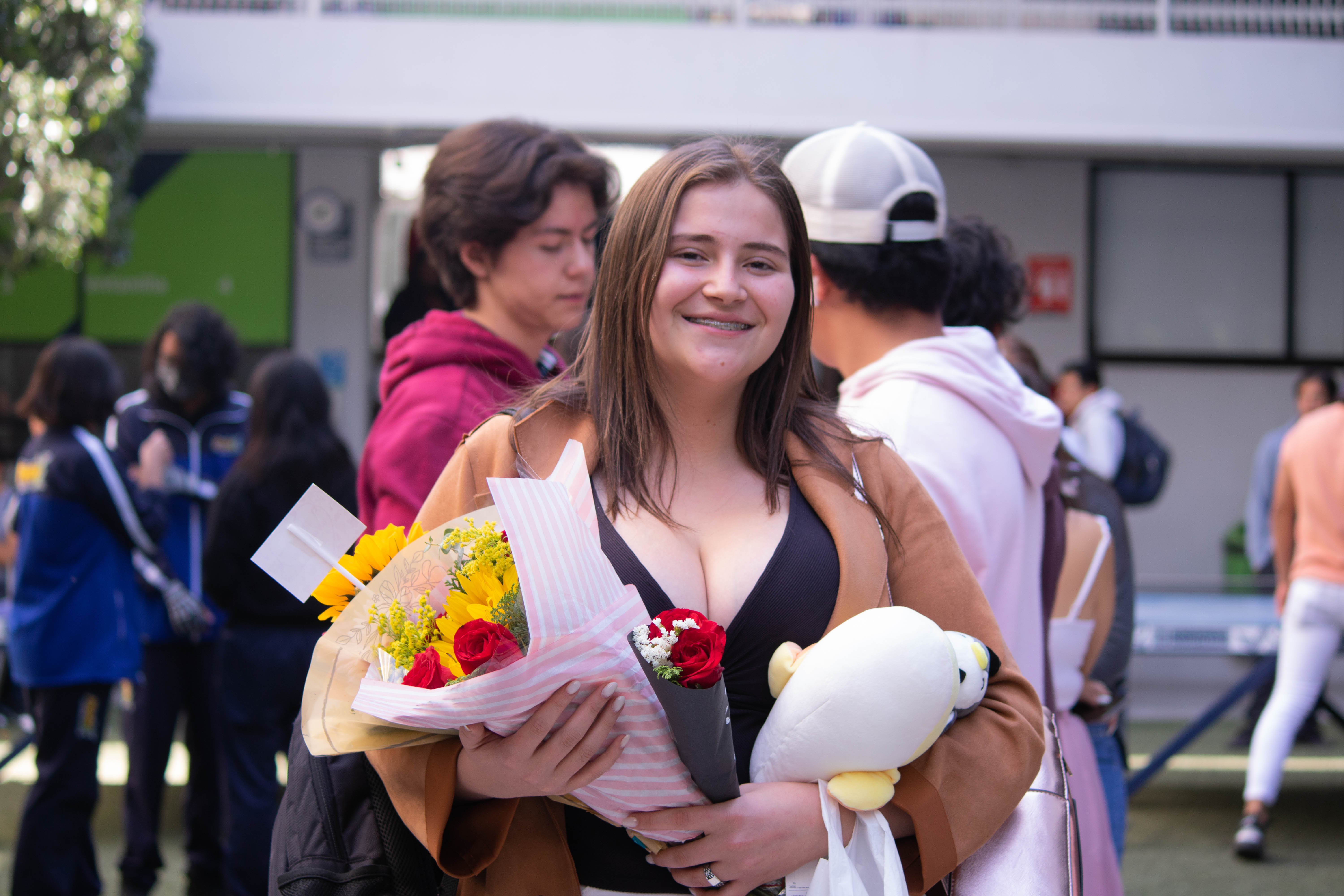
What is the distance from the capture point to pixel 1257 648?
5.58 m

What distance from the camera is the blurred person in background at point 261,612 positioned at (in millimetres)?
4082

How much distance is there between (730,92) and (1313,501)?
4779 millimetres

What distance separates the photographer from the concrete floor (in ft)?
16.0

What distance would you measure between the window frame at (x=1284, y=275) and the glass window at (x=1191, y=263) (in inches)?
0.8

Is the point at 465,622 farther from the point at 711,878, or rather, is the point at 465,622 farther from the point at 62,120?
the point at 62,120

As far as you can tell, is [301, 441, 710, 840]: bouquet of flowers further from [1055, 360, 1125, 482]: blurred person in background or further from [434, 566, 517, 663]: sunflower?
[1055, 360, 1125, 482]: blurred person in background

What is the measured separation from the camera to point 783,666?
1.47 metres

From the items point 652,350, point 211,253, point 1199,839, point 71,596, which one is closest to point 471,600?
point 652,350

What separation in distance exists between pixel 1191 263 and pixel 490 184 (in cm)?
843

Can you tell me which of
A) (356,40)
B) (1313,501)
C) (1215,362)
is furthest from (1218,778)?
(356,40)

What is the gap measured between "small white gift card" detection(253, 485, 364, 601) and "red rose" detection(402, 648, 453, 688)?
192mm

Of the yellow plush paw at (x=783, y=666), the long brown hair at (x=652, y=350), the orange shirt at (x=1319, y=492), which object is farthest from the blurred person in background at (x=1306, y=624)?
the yellow plush paw at (x=783, y=666)

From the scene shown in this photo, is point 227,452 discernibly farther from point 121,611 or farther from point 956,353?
point 956,353

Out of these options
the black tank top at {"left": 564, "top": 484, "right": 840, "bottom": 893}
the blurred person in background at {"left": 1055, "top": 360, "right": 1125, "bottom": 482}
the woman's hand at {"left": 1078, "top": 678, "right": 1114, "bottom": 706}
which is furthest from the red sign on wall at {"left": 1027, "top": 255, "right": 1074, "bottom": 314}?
the black tank top at {"left": 564, "top": 484, "right": 840, "bottom": 893}
